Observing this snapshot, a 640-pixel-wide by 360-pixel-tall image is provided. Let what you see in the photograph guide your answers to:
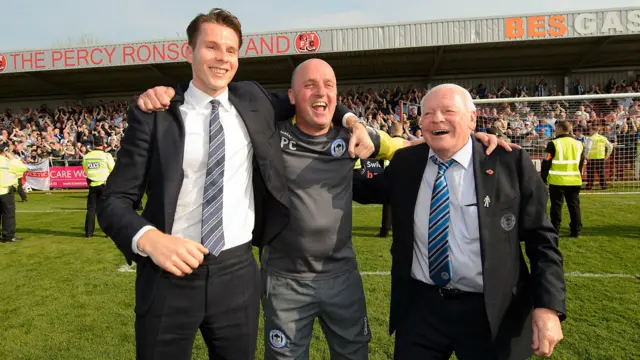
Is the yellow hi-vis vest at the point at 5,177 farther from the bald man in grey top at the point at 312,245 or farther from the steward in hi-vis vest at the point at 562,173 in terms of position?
the steward in hi-vis vest at the point at 562,173

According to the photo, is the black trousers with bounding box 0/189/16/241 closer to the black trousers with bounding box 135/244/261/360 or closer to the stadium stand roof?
the black trousers with bounding box 135/244/261/360

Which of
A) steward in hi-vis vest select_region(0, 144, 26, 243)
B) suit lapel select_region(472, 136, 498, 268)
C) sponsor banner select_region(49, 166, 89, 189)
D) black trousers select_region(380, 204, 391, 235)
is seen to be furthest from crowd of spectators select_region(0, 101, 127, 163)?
suit lapel select_region(472, 136, 498, 268)

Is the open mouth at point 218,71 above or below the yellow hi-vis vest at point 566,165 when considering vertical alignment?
above

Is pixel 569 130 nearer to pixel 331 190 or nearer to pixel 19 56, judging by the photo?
pixel 331 190

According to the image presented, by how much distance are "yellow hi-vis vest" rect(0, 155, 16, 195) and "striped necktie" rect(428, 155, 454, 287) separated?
31.4 ft

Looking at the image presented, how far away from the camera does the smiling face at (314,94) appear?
237 cm

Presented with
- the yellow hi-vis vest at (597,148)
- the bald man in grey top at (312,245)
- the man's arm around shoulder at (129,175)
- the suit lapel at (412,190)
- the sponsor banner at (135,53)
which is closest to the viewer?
the man's arm around shoulder at (129,175)

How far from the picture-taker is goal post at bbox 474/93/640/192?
39.6 ft

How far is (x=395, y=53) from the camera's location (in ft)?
66.5

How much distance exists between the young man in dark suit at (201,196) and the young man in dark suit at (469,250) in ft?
2.61

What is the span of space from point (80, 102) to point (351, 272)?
30.5 m

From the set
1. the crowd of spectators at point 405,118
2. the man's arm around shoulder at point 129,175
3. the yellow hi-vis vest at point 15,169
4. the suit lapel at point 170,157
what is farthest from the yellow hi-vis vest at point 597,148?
the yellow hi-vis vest at point 15,169

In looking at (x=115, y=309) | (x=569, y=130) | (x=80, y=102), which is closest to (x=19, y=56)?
(x=80, y=102)

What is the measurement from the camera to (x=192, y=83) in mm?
1998
